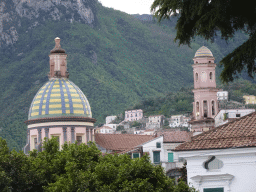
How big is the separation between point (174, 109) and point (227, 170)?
144 m

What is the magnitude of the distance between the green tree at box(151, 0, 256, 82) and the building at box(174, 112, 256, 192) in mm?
8358

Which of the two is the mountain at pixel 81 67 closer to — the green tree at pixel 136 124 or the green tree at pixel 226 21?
the green tree at pixel 136 124

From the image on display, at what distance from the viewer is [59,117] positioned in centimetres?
5403

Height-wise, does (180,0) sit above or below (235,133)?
above

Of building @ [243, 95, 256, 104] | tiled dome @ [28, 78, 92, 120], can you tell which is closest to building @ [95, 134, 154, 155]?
tiled dome @ [28, 78, 92, 120]

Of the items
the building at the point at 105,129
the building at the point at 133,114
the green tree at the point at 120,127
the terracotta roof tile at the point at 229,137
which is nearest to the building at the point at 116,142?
the terracotta roof tile at the point at 229,137

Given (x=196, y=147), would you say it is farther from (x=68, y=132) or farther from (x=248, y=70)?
(x=68, y=132)

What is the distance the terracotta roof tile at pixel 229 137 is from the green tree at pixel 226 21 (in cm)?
833

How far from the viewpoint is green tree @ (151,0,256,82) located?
14.1 meters

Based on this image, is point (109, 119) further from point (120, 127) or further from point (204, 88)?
point (204, 88)

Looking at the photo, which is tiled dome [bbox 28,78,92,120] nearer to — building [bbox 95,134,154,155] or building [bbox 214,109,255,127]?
building [bbox 95,134,154,155]

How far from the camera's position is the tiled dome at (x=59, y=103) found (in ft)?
178

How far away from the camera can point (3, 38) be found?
622ft

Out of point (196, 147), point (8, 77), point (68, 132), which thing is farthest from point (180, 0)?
point (8, 77)
